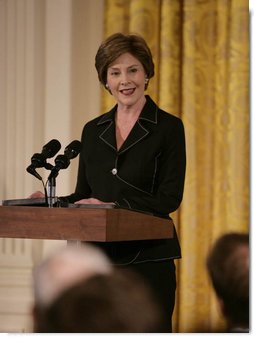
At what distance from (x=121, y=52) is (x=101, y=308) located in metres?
2.10

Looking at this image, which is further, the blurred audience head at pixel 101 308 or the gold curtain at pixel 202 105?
the gold curtain at pixel 202 105

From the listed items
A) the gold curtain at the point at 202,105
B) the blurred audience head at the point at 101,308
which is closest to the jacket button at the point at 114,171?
the gold curtain at the point at 202,105

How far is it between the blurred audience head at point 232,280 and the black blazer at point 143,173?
1.34 meters

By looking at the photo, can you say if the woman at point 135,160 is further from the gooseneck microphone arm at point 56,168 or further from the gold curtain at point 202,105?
the gold curtain at point 202,105

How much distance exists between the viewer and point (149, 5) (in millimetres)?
3693

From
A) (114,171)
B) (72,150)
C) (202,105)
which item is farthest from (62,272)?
(202,105)

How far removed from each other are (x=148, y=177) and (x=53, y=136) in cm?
119

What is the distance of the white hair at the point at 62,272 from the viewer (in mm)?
906

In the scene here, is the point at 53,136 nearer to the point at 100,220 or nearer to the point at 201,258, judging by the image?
the point at 201,258

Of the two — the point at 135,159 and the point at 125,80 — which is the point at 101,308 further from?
the point at 125,80

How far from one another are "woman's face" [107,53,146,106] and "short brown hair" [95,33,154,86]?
2 centimetres

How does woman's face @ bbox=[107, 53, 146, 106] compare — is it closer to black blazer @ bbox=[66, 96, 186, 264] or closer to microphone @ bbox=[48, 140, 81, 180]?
black blazer @ bbox=[66, 96, 186, 264]

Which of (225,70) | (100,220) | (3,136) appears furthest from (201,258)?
(100,220)

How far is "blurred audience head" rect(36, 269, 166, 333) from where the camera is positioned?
841 mm
